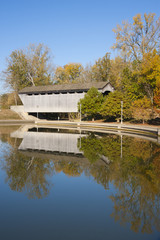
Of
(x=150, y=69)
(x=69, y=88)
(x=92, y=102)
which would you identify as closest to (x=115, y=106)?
(x=92, y=102)

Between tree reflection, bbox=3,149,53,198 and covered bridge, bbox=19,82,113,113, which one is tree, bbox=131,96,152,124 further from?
tree reflection, bbox=3,149,53,198

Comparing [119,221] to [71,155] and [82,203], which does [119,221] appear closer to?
[82,203]

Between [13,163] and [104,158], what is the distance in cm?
538

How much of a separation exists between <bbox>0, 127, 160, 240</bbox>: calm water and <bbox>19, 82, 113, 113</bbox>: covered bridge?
3151 centimetres

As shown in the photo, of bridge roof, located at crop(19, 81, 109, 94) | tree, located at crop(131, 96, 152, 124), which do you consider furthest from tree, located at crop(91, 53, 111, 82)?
tree, located at crop(131, 96, 152, 124)

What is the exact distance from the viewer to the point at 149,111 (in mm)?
35312

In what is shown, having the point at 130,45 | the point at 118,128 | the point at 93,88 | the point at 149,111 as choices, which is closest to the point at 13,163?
the point at 118,128

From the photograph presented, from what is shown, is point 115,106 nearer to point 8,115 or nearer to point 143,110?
point 143,110

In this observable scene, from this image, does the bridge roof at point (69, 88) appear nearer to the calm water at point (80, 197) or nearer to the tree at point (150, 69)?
the tree at point (150, 69)

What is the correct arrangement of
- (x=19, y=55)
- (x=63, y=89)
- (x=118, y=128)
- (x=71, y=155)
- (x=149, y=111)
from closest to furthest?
(x=71, y=155) → (x=118, y=128) → (x=149, y=111) → (x=63, y=89) → (x=19, y=55)

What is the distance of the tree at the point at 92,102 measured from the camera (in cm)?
4169

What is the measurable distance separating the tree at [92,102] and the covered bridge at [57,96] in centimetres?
186

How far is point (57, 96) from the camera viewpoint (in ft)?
156

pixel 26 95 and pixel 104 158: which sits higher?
pixel 26 95
